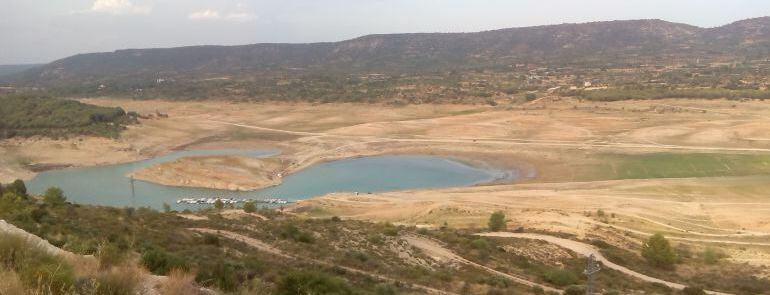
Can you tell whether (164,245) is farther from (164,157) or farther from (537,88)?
(537,88)

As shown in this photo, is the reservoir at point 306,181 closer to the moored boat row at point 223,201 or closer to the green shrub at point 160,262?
the moored boat row at point 223,201

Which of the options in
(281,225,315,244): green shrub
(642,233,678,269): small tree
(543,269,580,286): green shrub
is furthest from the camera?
(642,233,678,269): small tree

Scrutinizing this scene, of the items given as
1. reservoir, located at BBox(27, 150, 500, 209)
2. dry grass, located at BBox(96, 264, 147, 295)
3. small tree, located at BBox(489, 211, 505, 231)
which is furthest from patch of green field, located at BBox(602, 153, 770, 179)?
dry grass, located at BBox(96, 264, 147, 295)

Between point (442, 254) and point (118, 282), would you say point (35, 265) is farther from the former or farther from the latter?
point (442, 254)

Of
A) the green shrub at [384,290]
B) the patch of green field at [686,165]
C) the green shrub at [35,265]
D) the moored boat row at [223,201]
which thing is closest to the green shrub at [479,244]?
the green shrub at [384,290]

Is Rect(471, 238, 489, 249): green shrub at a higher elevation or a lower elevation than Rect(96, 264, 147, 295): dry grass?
lower

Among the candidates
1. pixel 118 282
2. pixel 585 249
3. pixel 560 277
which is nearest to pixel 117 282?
pixel 118 282

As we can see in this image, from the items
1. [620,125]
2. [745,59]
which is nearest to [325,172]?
[620,125]

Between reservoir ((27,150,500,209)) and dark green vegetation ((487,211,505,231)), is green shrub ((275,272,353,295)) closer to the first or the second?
dark green vegetation ((487,211,505,231))
